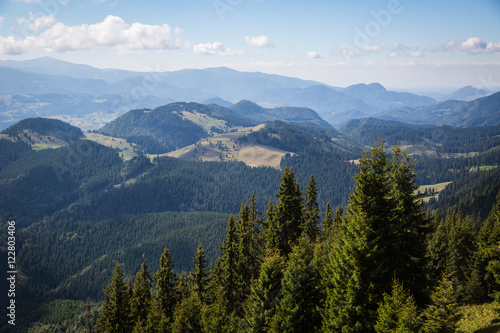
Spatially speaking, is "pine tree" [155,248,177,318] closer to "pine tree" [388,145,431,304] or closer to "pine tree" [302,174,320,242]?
"pine tree" [302,174,320,242]

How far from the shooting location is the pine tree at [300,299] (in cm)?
2862

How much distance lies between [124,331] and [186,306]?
1789cm

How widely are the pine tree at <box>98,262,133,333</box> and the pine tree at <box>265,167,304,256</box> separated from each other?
25749 mm

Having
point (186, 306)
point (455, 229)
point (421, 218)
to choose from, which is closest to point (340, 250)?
point (421, 218)

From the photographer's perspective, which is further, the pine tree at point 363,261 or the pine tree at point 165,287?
the pine tree at point 165,287

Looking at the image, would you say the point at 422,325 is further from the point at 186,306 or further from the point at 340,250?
the point at 186,306

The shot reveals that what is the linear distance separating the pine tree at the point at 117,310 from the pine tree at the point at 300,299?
104ft

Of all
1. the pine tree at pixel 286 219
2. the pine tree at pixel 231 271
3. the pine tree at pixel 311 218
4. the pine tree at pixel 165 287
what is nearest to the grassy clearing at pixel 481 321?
the pine tree at pixel 311 218

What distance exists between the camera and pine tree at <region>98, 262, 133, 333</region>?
50.3 metres

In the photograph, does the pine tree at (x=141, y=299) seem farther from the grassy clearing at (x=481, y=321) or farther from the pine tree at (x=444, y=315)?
the grassy clearing at (x=481, y=321)

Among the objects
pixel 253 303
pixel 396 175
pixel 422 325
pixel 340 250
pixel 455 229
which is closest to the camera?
pixel 422 325

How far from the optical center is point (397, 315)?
21.3 m

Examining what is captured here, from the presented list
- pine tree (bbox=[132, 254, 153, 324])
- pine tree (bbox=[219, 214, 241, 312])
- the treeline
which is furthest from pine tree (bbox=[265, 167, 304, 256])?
pine tree (bbox=[132, 254, 153, 324])

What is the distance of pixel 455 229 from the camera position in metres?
64.3
